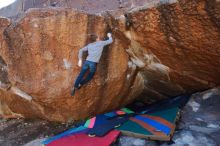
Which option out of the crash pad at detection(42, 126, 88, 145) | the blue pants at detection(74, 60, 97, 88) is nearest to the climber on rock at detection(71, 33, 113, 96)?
the blue pants at detection(74, 60, 97, 88)

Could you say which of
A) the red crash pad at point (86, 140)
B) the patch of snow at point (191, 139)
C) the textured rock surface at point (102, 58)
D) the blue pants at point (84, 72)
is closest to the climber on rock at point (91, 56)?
the blue pants at point (84, 72)

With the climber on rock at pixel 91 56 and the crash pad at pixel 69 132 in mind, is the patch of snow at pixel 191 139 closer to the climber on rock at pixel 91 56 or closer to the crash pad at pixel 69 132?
the crash pad at pixel 69 132

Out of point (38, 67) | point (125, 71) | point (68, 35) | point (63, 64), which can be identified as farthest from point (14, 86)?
point (125, 71)

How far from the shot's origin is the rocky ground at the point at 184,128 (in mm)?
5109

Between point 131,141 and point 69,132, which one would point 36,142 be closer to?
point 69,132

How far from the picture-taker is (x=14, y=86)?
5898 millimetres

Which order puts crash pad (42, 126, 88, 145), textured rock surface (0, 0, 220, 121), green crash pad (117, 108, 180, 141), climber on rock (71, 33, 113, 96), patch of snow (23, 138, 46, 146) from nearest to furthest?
textured rock surface (0, 0, 220, 121) < green crash pad (117, 108, 180, 141) < climber on rock (71, 33, 113, 96) < crash pad (42, 126, 88, 145) < patch of snow (23, 138, 46, 146)

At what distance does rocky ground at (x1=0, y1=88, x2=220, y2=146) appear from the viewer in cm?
511

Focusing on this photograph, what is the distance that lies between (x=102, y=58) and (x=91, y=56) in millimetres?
397

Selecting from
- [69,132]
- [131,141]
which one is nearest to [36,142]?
[69,132]

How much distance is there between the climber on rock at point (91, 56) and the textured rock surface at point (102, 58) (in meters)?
0.17

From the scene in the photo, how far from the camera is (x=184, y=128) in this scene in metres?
5.45

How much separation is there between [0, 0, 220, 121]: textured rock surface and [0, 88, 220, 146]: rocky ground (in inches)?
9.3

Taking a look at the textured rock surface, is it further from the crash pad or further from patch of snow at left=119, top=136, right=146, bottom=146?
patch of snow at left=119, top=136, right=146, bottom=146
